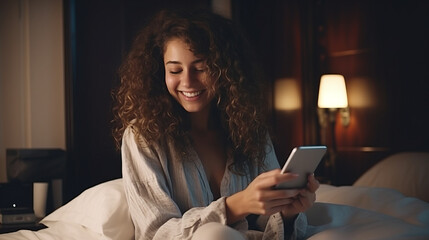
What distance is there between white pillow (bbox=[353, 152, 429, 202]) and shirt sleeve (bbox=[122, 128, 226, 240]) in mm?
1136

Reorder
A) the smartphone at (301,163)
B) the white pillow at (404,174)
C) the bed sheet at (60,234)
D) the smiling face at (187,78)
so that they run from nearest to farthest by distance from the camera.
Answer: the smartphone at (301,163) → the smiling face at (187,78) → the bed sheet at (60,234) → the white pillow at (404,174)

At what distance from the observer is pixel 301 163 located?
3.90 feet

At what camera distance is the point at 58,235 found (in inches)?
66.2

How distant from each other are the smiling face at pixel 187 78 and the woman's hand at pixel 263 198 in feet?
1.05

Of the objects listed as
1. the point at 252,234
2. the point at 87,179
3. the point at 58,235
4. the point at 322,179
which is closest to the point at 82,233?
the point at 58,235

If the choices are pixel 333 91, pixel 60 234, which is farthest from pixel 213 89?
pixel 333 91

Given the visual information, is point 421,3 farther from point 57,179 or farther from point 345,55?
point 57,179

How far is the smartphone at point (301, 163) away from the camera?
1.14m

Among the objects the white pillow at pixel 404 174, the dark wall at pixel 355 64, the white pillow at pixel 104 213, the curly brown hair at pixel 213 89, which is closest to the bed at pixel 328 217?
the white pillow at pixel 104 213

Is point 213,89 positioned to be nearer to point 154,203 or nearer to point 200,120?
point 200,120

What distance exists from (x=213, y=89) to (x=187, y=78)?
97 millimetres

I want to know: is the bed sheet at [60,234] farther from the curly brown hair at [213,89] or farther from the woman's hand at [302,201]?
the woman's hand at [302,201]

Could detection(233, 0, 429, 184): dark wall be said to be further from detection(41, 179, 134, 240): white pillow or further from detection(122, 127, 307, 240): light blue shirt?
detection(41, 179, 134, 240): white pillow

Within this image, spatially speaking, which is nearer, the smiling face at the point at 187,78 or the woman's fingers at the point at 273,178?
the woman's fingers at the point at 273,178
